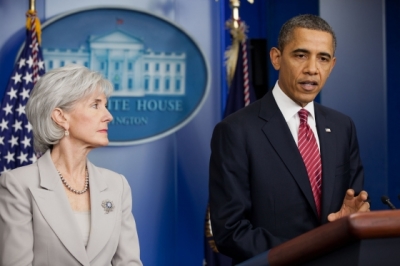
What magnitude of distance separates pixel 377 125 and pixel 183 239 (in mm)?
1458

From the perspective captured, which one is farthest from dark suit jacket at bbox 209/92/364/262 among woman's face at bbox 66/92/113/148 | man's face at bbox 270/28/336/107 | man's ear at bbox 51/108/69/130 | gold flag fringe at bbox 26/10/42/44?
gold flag fringe at bbox 26/10/42/44

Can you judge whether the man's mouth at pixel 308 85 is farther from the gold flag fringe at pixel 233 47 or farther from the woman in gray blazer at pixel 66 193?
the gold flag fringe at pixel 233 47

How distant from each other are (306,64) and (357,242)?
127 cm

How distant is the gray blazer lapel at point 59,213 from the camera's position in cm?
207

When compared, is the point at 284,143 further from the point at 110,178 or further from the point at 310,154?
the point at 110,178

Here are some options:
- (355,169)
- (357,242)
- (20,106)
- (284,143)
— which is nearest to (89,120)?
(284,143)

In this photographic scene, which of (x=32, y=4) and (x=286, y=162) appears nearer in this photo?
(x=286, y=162)

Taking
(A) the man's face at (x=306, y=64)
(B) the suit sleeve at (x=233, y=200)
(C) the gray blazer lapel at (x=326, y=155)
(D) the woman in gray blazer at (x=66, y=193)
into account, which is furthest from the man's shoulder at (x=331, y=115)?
(D) the woman in gray blazer at (x=66, y=193)

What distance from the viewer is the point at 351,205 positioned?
6.65ft

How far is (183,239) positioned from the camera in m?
4.26

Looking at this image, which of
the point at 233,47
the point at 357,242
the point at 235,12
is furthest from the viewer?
the point at 233,47

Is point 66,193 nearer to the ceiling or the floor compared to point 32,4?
nearer to the floor

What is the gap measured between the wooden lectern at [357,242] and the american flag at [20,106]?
9.39 ft

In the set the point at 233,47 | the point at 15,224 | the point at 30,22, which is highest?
the point at 30,22
